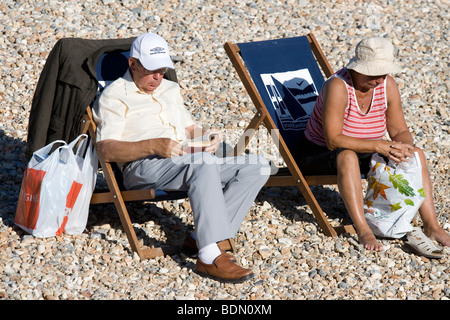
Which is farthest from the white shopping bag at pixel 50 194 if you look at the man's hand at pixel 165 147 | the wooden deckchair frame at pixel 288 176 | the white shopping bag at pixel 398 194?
the white shopping bag at pixel 398 194

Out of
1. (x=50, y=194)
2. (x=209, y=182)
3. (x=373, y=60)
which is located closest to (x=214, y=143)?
(x=209, y=182)

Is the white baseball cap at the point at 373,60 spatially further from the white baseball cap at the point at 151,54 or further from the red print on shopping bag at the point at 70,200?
the red print on shopping bag at the point at 70,200

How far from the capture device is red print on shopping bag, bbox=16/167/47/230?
4.70 m

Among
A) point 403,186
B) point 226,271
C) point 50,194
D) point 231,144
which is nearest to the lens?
point 226,271

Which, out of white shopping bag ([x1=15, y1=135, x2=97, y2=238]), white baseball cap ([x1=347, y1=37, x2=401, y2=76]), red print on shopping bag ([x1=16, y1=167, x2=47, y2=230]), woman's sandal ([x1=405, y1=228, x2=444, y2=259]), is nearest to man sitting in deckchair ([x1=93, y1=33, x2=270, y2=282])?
white shopping bag ([x1=15, y1=135, x2=97, y2=238])

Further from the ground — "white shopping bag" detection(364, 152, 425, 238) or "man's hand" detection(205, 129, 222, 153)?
"man's hand" detection(205, 129, 222, 153)

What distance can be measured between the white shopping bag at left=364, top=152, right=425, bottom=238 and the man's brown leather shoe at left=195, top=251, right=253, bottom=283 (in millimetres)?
1144

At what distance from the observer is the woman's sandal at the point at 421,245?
15.7 feet

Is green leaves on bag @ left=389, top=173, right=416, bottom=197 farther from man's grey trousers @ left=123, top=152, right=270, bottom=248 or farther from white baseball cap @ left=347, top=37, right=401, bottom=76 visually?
man's grey trousers @ left=123, top=152, right=270, bottom=248

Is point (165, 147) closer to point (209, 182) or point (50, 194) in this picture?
point (209, 182)

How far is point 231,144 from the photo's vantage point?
22.0 feet

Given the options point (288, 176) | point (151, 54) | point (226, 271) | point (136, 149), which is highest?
point (151, 54)

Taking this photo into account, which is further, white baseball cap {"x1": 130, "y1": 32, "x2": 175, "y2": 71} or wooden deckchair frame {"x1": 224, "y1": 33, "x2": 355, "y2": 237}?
wooden deckchair frame {"x1": 224, "y1": 33, "x2": 355, "y2": 237}

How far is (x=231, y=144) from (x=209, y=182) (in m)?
2.27
